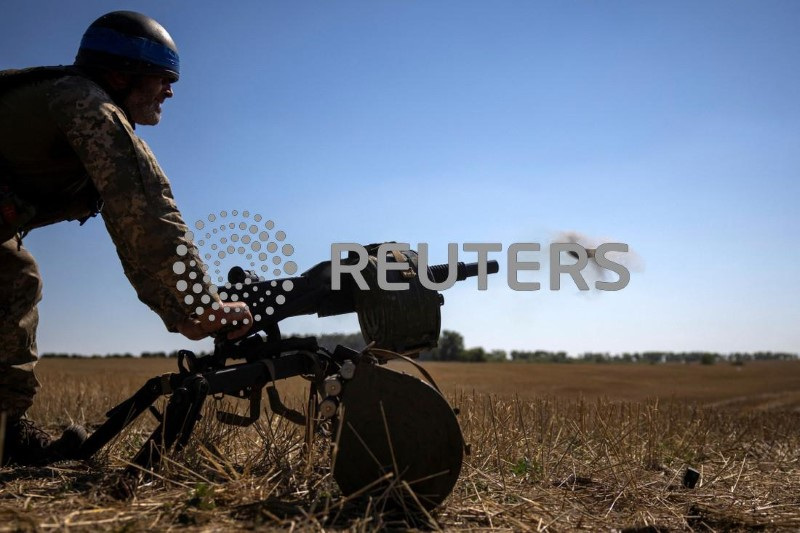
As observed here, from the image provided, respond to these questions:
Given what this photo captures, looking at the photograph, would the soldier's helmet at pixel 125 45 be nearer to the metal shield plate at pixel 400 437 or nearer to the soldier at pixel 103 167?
the soldier at pixel 103 167

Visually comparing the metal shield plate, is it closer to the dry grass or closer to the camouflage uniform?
the dry grass

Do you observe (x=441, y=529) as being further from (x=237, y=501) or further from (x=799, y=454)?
(x=799, y=454)

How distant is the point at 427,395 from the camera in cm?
313

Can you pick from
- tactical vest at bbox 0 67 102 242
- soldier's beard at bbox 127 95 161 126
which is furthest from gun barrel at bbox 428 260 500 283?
tactical vest at bbox 0 67 102 242

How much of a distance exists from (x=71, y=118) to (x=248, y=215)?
1.12m

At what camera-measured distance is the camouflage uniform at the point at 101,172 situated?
349 cm

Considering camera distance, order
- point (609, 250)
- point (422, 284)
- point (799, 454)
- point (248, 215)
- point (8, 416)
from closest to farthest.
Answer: point (422, 284) < point (248, 215) < point (8, 416) < point (609, 250) < point (799, 454)

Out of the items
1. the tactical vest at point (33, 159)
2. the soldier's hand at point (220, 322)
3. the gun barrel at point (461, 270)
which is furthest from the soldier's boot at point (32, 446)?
the gun barrel at point (461, 270)

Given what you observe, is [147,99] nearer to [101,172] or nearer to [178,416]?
[101,172]

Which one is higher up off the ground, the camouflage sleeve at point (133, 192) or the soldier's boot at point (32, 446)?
the camouflage sleeve at point (133, 192)

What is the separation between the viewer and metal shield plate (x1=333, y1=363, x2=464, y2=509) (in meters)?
3.13

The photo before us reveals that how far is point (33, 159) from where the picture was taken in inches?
151

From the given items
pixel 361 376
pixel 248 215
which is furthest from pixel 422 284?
pixel 248 215

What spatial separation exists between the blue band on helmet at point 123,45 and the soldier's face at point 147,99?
146 mm
